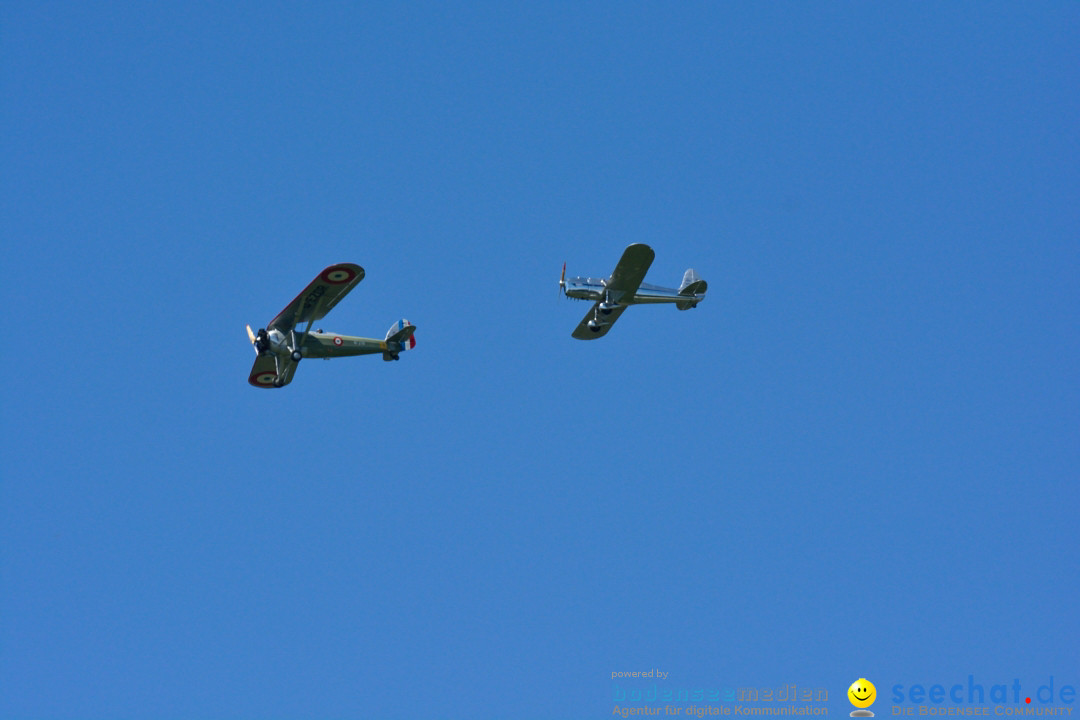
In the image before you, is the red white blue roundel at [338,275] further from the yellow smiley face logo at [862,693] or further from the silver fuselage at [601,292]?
the yellow smiley face logo at [862,693]

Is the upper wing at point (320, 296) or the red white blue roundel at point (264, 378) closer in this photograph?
the upper wing at point (320, 296)

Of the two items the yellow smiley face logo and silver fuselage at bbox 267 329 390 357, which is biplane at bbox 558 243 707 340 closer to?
silver fuselage at bbox 267 329 390 357

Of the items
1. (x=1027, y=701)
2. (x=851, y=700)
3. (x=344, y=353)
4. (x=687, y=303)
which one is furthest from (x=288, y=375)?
(x=1027, y=701)

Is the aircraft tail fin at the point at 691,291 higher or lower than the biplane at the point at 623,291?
higher

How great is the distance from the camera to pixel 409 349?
36594 mm

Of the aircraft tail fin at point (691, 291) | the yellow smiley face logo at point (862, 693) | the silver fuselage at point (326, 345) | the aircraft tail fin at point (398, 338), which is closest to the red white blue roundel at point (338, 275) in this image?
the silver fuselage at point (326, 345)

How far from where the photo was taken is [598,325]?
1539 inches

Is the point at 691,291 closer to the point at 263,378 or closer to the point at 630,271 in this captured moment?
the point at 630,271

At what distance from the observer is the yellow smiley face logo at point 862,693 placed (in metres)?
30.2

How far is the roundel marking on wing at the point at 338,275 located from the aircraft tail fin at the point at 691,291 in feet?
44.1

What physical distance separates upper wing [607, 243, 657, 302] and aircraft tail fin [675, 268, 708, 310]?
269cm

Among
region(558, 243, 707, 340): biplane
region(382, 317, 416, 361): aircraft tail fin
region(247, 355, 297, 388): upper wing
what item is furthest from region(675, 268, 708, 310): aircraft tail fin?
region(247, 355, 297, 388): upper wing

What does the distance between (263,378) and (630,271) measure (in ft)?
45.9

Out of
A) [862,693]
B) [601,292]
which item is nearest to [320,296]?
[601,292]
